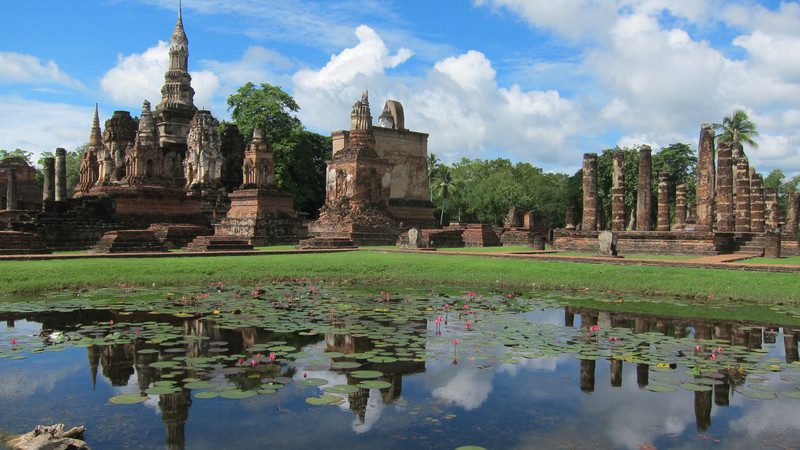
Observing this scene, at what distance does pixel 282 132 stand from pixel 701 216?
3017 centimetres

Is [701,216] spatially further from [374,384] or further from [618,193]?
[374,384]

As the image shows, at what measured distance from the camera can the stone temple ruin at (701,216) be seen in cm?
2430

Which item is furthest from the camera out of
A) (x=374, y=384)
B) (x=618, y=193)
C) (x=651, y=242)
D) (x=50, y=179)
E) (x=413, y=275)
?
(x=50, y=179)

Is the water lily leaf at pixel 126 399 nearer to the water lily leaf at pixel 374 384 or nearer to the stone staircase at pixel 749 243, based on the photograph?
the water lily leaf at pixel 374 384

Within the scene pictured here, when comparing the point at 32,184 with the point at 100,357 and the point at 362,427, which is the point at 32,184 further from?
the point at 362,427

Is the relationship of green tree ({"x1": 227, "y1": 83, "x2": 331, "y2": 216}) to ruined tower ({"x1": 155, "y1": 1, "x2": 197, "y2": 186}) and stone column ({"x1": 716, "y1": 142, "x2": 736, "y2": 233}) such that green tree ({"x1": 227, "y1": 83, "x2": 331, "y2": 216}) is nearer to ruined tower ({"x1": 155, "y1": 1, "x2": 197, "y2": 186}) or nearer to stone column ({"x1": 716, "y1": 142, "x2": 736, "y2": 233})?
ruined tower ({"x1": 155, "y1": 1, "x2": 197, "y2": 186})

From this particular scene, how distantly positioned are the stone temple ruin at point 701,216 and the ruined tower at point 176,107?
2288 centimetres

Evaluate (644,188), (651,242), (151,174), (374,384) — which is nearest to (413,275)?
(374,384)

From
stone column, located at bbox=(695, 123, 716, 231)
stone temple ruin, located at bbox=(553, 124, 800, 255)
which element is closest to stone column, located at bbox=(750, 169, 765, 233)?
stone temple ruin, located at bbox=(553, 124, 800, 255)

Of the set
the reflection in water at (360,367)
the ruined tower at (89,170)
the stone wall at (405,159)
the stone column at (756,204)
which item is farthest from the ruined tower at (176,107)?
the reflection in water at (360,367)

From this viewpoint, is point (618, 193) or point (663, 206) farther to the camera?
point (663, 206)

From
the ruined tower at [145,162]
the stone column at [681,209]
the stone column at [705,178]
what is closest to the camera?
the stone column at [705,178]

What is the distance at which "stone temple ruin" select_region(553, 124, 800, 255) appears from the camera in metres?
24.3

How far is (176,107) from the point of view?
45875 mm
